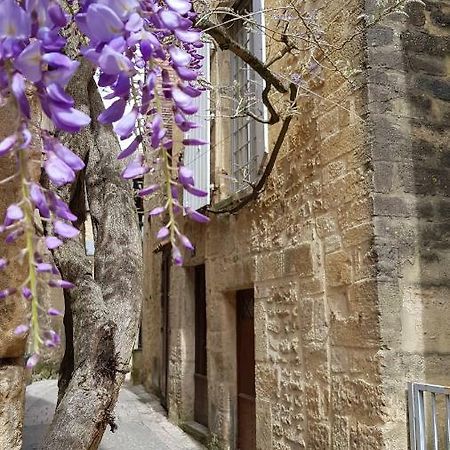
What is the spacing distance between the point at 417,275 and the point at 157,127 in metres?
2.83

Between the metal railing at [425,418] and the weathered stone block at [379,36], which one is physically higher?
the weathered stone block at [379,36]

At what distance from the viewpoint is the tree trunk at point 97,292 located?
181 centimetres

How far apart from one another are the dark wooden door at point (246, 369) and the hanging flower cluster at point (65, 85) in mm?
4593

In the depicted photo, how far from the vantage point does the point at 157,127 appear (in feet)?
2.71

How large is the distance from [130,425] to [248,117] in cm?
370

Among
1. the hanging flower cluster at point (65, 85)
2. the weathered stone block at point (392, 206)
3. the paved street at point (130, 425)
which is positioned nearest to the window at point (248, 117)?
the weathered stone block at point (392, 206)

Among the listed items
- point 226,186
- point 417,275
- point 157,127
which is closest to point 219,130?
point 226,186

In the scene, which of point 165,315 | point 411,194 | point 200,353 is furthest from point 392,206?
point 165,315

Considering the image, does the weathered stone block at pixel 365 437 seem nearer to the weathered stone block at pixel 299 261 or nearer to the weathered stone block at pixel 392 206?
the weathered stone block at pixel 299 261

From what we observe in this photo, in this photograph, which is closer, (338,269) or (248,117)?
(338,269)

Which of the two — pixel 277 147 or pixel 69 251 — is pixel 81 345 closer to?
pixel 69 251

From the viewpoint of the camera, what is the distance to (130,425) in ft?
22.0


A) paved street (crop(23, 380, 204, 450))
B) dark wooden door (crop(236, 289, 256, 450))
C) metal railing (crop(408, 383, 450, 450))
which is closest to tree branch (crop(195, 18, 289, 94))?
metal railing (crop(408, 383, 450, 450))

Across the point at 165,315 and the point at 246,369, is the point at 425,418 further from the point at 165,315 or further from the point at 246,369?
the point at 165,315
